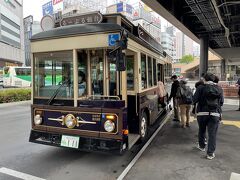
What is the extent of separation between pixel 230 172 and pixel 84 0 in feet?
195

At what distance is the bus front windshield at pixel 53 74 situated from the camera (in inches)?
174

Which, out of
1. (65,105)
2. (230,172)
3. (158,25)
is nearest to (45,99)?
(65,105)

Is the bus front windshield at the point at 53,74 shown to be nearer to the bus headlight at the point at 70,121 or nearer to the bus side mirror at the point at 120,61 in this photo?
the bus headlight at the point at 70,121

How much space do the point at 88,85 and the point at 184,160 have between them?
2474 mm

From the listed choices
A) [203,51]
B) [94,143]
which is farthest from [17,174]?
[203,51]

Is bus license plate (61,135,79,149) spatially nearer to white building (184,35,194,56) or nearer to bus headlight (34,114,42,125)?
bus headlight (34,114,42,125)

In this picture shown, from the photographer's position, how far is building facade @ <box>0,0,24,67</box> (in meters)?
48.6

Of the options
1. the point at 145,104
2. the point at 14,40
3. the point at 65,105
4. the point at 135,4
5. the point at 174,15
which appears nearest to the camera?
the point at 65,105

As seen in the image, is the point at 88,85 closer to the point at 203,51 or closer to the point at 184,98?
the point at 184,98

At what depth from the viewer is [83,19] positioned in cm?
458

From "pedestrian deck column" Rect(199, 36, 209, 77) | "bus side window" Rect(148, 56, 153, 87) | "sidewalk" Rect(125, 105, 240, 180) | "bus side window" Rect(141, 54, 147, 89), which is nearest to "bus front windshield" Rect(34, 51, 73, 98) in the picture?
"bus side window" Rect(141, 54, 147, 89)

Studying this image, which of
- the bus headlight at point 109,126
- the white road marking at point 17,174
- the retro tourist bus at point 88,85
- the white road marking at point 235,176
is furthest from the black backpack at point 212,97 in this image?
the white road marking at point 17,174

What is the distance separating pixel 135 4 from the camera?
236ft

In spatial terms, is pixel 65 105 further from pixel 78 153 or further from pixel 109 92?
pixel 78 153
